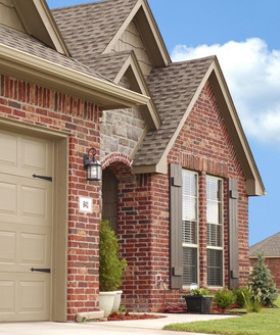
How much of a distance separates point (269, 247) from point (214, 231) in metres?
28.0

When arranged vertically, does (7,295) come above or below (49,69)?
below

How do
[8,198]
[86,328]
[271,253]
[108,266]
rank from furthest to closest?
1. [271,253]
2. [108,266]
3. [8,198]
4. [86,328]

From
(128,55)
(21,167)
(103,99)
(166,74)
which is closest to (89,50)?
(128,55)

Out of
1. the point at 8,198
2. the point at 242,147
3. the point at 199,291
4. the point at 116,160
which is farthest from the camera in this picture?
the point at 242,147

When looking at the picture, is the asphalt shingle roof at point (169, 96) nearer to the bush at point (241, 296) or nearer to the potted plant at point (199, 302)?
the potted plant at point (199, 302)

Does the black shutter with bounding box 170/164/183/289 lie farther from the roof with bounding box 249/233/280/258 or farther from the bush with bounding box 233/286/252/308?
the roof with bounding box 249/233/280/258

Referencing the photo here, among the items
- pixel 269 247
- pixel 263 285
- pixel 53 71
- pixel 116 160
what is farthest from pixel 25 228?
pixel 269 247

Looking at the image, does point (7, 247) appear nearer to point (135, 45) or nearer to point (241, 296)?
point (241, 296)

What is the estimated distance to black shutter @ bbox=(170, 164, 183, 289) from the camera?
18.1 m

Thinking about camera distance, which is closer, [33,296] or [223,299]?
[33,296]

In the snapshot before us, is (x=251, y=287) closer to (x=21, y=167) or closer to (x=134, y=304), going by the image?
(x=134, y=304)

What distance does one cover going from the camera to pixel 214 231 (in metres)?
20.2

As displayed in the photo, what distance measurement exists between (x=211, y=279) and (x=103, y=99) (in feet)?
24.8

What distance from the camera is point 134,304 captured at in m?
17.5
